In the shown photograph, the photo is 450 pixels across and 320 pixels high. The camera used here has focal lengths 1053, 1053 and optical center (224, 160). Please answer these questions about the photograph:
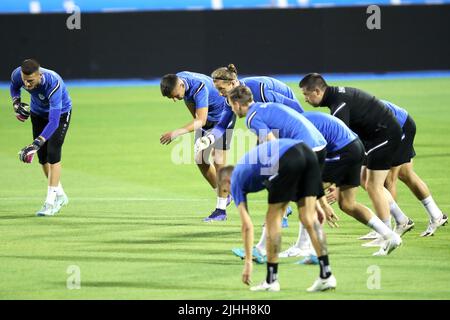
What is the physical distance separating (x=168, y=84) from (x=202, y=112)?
0.80 m

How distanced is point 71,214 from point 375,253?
491 cm

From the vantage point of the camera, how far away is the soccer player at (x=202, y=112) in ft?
44.8

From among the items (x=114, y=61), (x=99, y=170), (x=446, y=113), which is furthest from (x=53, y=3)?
(x=99, y=170)

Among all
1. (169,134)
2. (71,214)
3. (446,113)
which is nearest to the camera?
(169,134)

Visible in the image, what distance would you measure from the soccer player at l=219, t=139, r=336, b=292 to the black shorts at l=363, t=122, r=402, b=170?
269 cm

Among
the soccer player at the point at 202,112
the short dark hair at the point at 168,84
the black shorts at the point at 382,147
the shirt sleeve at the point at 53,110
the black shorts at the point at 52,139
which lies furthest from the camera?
the black shorts at the point at 52,139

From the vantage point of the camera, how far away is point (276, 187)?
372 inches

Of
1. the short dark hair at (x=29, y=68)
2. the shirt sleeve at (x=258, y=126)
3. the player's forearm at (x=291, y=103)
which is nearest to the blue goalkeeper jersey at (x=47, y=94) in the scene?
the short dark hair at (x=29, y=68)

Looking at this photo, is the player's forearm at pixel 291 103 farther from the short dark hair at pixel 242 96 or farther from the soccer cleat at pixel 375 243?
the short dark hair at pixel 242 96

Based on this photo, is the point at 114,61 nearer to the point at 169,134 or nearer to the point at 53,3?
the point at 53,3

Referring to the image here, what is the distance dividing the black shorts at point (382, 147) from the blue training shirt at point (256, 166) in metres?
2.92

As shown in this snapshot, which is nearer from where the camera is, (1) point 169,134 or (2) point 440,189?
(1) point 169,134
